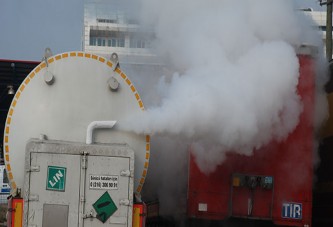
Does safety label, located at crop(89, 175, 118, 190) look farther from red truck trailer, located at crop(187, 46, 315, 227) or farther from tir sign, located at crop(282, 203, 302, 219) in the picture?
tir sign, located at crop(282, 203, 302, 219)

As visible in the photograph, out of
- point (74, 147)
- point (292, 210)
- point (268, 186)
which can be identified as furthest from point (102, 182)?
point (292, 210)

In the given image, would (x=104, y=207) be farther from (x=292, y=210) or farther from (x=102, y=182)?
(x=292, y=210)

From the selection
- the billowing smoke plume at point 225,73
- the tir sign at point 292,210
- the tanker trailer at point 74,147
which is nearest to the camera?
the tanker trailer at point 74,147


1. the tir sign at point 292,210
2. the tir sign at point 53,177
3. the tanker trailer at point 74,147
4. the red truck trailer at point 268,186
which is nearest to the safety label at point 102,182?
the tanker trailer at point 74,147

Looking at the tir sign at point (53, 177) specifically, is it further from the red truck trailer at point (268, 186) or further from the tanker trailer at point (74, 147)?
the red truck trailer at point (268, 186)

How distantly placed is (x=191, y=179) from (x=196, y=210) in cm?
36

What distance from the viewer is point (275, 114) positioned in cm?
657

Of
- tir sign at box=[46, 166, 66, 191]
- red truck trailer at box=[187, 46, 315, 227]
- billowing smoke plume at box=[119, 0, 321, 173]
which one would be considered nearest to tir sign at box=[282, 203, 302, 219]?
red truck trailer at box=[187, 46, 315, 227]

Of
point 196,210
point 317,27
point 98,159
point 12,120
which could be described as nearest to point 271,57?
point 317,27

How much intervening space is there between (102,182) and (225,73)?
187cm

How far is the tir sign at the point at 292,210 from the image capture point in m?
6.87

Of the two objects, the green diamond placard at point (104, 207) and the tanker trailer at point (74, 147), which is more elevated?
the tanker trailer at point (74, 147)

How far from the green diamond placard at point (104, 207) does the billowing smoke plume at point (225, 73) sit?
2.26ft

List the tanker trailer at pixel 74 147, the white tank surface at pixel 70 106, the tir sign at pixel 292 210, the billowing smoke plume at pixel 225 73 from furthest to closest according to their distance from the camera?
the tir sign at pixel 292 210 → the billowing smoke plume at pixel 225 73 → the white tank surface at pixel 70 106 → the tanker trailer at pixel 74 147
